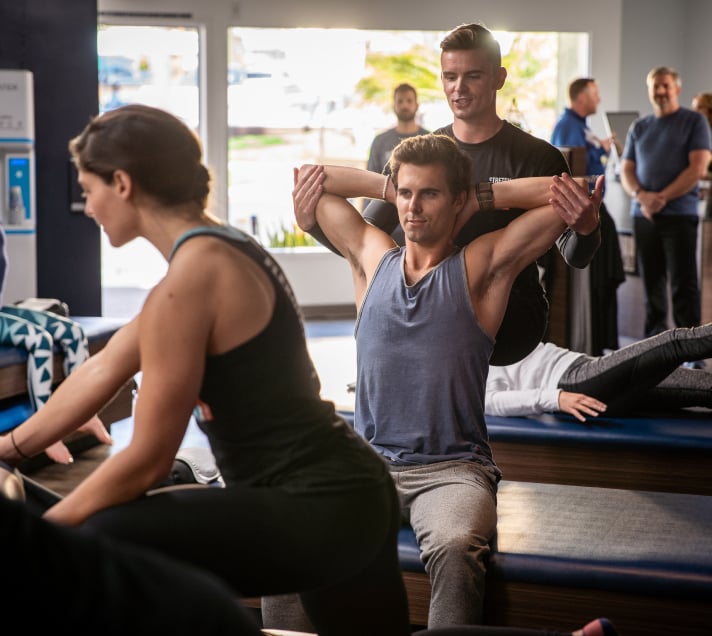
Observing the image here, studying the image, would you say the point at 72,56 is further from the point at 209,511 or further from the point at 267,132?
the point at 209,511

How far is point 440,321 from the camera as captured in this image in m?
2.58

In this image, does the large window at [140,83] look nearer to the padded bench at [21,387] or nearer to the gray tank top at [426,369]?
the padded bench at [21,387]

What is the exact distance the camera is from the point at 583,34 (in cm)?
910

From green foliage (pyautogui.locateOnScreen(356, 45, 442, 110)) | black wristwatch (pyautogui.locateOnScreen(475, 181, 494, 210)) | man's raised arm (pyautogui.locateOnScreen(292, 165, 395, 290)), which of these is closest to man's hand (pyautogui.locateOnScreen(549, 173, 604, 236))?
black wristwatch (pyautogui.locateOnScreen(475, 181, 494, 210))

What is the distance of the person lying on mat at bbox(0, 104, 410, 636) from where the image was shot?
150cm

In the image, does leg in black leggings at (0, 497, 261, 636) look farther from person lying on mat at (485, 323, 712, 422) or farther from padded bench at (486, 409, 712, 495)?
person lying on mat at (485, 323, 712, 422)

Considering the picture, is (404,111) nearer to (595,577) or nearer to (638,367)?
(638,367)

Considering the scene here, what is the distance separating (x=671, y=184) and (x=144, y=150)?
540cm

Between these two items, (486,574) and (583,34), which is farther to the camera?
(583,34)

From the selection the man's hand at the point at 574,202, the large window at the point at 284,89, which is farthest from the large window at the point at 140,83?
the man's hand at the point at 574,202

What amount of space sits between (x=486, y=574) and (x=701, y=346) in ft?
4.34

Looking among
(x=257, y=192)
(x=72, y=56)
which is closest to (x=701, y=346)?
(x=72, y=56)

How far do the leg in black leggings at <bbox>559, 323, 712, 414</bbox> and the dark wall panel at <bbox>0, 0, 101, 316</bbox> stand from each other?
124 inches

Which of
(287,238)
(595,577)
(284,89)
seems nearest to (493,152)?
(595,577)
